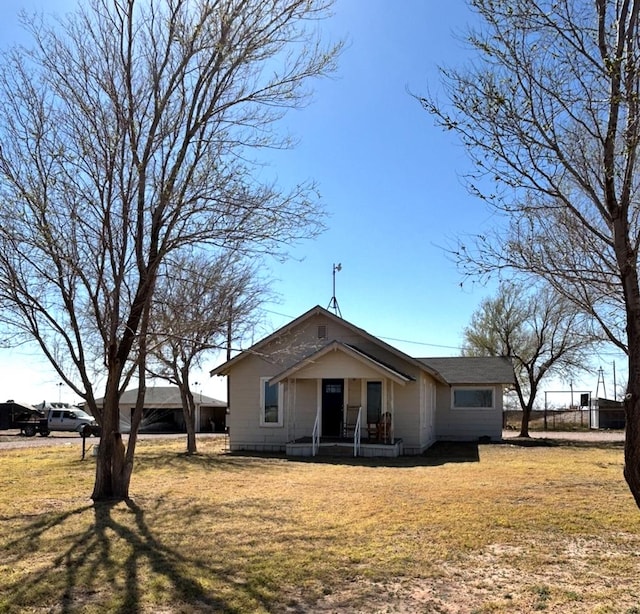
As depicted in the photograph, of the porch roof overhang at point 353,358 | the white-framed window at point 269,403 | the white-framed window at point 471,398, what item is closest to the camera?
the porch roof overhang at point 353,358

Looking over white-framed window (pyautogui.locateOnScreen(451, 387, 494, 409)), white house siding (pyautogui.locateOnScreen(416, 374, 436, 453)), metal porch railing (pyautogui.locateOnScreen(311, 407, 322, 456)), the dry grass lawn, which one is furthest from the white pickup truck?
the dry grass lawn

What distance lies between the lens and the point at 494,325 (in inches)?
1299

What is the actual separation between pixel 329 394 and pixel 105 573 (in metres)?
14.5

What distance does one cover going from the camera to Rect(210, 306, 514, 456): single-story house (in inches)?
723

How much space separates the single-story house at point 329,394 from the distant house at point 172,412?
66.0 ft

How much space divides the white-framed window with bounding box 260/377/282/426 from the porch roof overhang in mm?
1209

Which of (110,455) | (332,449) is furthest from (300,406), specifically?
(110,455)

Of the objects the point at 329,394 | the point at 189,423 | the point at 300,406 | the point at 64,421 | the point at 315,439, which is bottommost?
the point at 64,421

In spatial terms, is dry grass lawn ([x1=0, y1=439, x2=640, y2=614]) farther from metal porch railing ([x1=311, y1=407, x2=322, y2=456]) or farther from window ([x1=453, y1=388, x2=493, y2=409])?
window ([x1=453, y1=388, x2=493, y2=409])

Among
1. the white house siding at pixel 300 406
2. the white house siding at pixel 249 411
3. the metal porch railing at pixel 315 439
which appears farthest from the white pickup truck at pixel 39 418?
the metal porch railing at pixel 315 439

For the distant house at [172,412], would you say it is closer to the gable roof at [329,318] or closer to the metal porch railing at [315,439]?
the gable roof at [329,318]

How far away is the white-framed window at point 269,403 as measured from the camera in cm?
2005

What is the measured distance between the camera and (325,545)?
662 centimetres

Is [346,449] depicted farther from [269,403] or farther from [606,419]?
[606,419]
